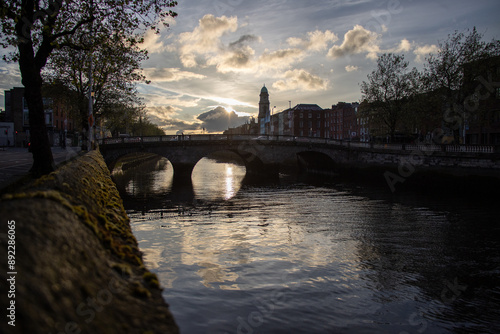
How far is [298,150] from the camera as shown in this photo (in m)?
49.1

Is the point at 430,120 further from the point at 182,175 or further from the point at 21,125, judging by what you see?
the point at 21,125

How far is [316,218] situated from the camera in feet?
62.3

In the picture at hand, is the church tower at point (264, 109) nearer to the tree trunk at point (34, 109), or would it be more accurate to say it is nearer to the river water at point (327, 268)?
the river water at point (327, 268)

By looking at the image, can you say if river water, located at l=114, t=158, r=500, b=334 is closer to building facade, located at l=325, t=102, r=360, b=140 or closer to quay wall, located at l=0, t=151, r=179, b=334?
quay wall, located at l=0, t=151, r=179, b=334

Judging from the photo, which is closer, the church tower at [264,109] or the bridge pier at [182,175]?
the bridge pier at [182,175]

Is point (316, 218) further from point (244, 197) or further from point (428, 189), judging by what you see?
point (428, 189)

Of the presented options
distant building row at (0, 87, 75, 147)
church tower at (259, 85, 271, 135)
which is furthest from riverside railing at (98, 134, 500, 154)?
church tower at (259, 85, 271, 135)

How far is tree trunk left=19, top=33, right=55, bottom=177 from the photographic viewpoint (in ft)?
39.2

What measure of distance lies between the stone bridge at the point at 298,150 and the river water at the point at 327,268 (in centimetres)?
1247

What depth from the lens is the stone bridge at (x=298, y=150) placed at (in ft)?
110

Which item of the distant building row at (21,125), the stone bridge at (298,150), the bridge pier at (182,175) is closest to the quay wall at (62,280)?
the bridge pier at (182,175)

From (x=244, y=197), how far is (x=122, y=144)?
20.2 metres

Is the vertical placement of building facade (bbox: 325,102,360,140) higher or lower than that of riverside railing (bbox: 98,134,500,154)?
higher

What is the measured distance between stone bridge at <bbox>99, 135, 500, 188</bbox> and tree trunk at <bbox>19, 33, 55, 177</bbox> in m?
29.4
